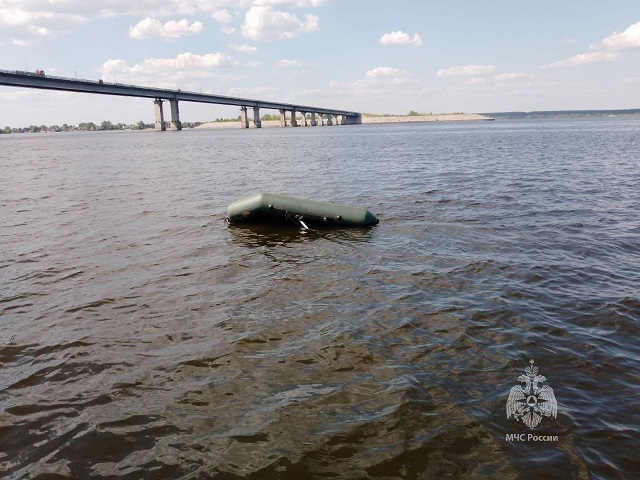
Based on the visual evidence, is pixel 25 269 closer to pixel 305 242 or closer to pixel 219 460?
pixel 305 242

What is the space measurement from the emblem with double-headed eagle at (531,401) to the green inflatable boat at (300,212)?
809 centimetres

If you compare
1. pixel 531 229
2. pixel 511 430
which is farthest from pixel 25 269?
pixel 531 229

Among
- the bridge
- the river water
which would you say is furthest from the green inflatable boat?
the bridge

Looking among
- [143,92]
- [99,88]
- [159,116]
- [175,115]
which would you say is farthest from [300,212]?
[159,116]

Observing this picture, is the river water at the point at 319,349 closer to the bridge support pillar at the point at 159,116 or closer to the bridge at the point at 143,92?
the bridge at the point at 143,92

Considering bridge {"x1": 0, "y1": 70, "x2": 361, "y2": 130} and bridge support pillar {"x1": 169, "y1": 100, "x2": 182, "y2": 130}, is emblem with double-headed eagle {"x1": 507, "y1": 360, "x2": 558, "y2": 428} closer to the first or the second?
bridge {"x1": 0, "y1": 70, "x2": 361, "y2": 130}

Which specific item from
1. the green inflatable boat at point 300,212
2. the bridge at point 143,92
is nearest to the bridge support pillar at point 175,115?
the bridge at point 143,92

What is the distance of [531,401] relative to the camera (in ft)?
16.1

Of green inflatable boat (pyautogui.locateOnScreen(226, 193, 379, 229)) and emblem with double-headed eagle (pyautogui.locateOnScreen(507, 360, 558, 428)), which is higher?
green inflatable boat (pyautogui.locateOnScreen(226, 193, 379, 229))

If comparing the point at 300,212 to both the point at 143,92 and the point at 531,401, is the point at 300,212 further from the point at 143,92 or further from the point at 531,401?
the point at 143,92

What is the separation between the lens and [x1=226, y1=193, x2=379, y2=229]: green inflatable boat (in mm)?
12680

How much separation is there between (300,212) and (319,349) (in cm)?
701

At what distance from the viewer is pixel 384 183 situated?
22953mm

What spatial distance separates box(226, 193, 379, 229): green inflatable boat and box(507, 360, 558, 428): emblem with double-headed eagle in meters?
8.09
